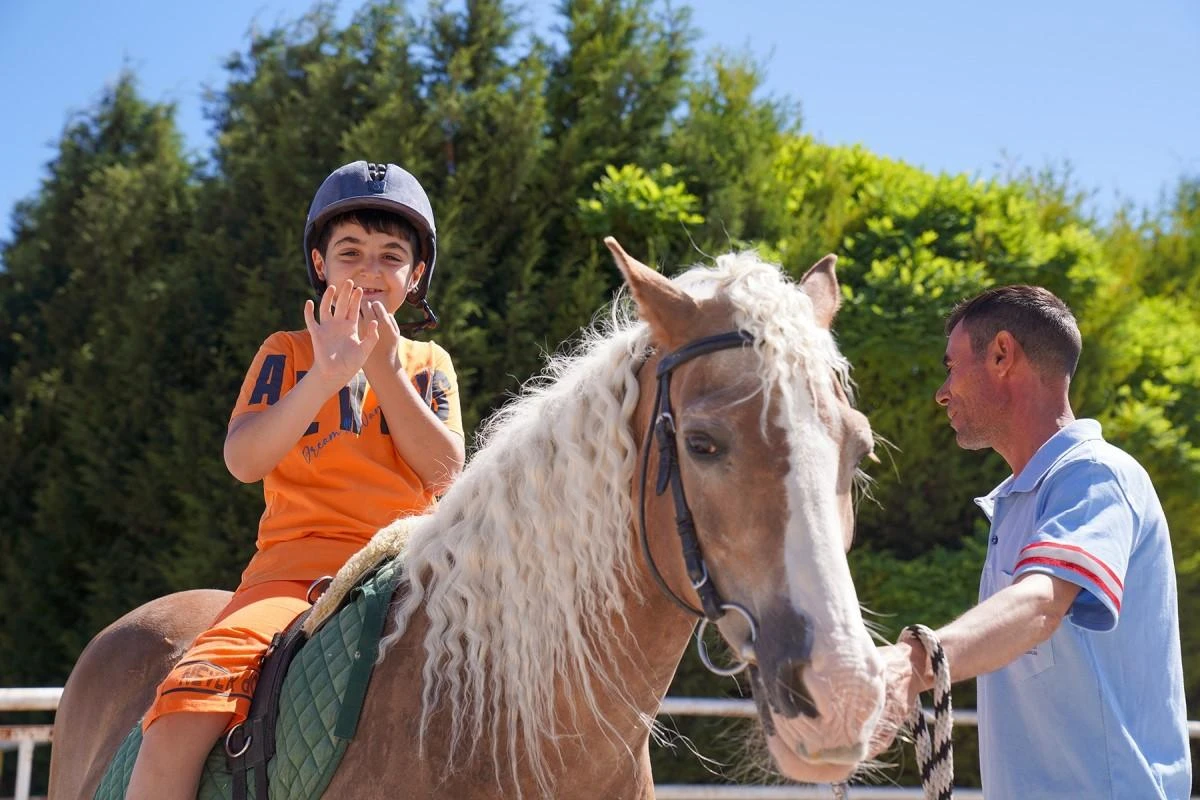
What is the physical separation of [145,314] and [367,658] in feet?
20.8

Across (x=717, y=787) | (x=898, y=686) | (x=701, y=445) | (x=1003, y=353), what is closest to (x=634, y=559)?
(x=701, y=445)

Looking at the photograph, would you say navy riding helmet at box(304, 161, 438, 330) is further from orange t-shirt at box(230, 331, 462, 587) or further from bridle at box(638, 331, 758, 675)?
bridle at box(638, 331, 758, 675)

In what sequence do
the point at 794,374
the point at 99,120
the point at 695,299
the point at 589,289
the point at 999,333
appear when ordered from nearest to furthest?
the point at 794,374 < the point at 695,299 < the point at 999,333 < the point at 589,289 < the point at 99,120

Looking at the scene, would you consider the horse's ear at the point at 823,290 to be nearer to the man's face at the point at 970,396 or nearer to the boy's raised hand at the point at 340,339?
the man's face at the point at 970,396

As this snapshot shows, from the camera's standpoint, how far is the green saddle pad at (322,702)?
2119mm

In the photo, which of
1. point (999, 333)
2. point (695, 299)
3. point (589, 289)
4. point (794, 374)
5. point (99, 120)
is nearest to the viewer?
point (794, 374)

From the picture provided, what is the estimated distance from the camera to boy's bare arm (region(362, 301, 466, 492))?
256 centimetres

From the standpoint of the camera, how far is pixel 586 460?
2.06 meters

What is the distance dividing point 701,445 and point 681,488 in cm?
9

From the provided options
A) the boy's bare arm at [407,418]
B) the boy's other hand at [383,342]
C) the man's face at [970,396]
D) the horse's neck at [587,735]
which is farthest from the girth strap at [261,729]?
the man's face at [970,396]

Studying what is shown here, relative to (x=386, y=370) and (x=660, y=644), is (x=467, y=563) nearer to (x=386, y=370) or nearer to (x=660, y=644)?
(x=660, y=644)

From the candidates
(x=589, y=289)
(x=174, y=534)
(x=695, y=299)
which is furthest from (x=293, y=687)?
(x=174, y=534)

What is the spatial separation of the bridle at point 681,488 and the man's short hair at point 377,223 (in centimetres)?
116

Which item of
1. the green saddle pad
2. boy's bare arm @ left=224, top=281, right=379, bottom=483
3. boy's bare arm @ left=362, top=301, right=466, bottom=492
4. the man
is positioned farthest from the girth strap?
the man
